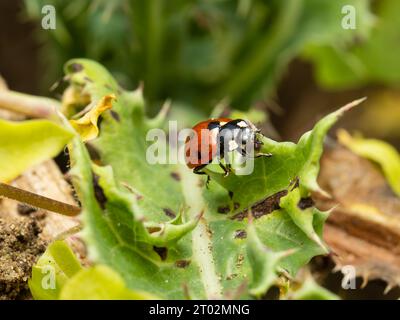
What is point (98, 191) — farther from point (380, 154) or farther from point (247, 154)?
point (380, 154)

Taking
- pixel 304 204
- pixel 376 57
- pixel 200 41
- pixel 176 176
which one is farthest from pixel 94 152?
pixel 376 57

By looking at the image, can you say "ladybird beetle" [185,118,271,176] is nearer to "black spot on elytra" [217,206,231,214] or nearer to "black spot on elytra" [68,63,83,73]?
"black spot on elytra" [217,206,231,214]

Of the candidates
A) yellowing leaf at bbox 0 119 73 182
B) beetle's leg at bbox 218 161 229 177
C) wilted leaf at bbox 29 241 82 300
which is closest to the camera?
yellowing leaf at bbox 0 119 73 182

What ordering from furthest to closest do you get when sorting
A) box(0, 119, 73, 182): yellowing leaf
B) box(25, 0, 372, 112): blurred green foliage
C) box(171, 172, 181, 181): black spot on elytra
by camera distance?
1. box(25, 0, 372, 112): blurred green foliage
2. box(171, 172, 181, 181): black spot on elytra
3. box(0, 119, 73, 182): yellowing leaf

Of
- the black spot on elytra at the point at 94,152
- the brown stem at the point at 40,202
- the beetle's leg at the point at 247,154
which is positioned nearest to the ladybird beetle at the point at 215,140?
the beetle's leg at the point at 247,154

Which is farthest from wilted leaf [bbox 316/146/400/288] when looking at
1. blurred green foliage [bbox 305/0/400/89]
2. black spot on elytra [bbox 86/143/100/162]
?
blurred green foliage [bbox 305/0/400/89]

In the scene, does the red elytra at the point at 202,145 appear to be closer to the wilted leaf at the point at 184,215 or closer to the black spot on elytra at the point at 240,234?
the wilted leaf at the point at 184,215
